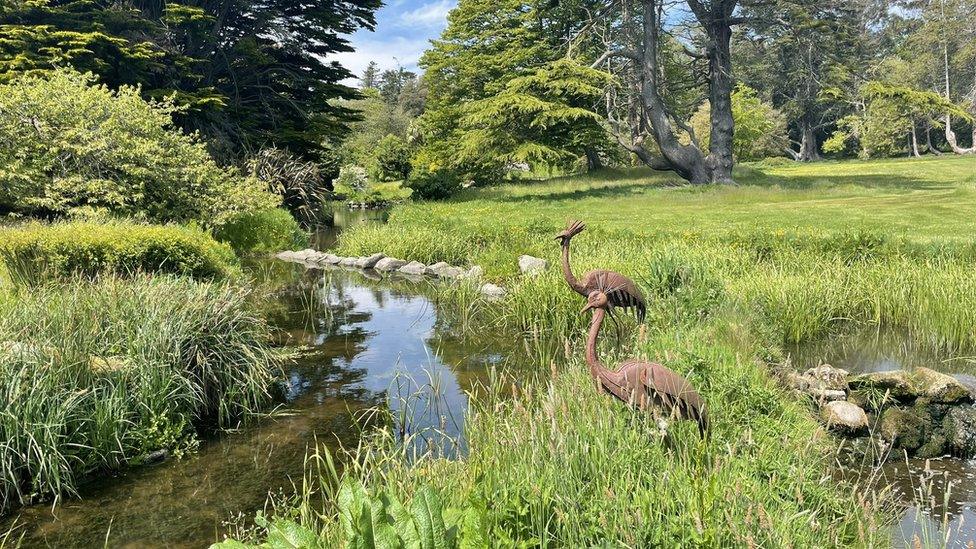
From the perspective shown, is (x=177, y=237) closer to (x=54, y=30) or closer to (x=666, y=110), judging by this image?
(x=54, y=30)

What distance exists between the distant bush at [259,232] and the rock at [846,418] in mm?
14673

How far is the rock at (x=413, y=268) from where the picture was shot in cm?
1414

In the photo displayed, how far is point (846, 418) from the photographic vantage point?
5488 mm

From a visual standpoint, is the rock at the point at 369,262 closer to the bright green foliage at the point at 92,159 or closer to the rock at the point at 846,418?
the bright green foliage at the point at 92,159

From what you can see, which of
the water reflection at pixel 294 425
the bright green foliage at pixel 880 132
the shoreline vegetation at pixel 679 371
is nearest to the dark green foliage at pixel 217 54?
the shoreline vegetation at pixel 679 371

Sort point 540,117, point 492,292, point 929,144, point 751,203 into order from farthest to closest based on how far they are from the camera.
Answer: point 929,144 < point 540,117 < point 751,203 < point 492,292

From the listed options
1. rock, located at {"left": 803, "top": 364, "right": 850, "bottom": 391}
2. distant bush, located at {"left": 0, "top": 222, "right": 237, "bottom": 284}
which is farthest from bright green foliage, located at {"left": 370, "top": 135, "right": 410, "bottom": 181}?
rock, located at {"left": 803, "top": 364, "right": 850, "bottom": 391}

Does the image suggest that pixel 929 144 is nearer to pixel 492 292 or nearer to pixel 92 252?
pixel 492 292

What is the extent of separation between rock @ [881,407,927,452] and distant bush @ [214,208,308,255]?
49.2 feet

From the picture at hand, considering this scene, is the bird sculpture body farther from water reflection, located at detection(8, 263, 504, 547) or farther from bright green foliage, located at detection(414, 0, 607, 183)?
bright green foliage, located at detection(414, 0, 607, 183)

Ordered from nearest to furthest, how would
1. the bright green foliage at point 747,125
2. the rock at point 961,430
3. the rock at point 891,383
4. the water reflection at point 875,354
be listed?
the rock at point 961,430, the rock at point 891,383, the water reflection at point 875,354, the bright green foliage at point 747,125

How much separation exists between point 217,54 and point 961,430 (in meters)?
28.1

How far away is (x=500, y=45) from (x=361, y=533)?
30.2 metres

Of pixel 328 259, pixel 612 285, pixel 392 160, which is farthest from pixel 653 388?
pixel 392 160
